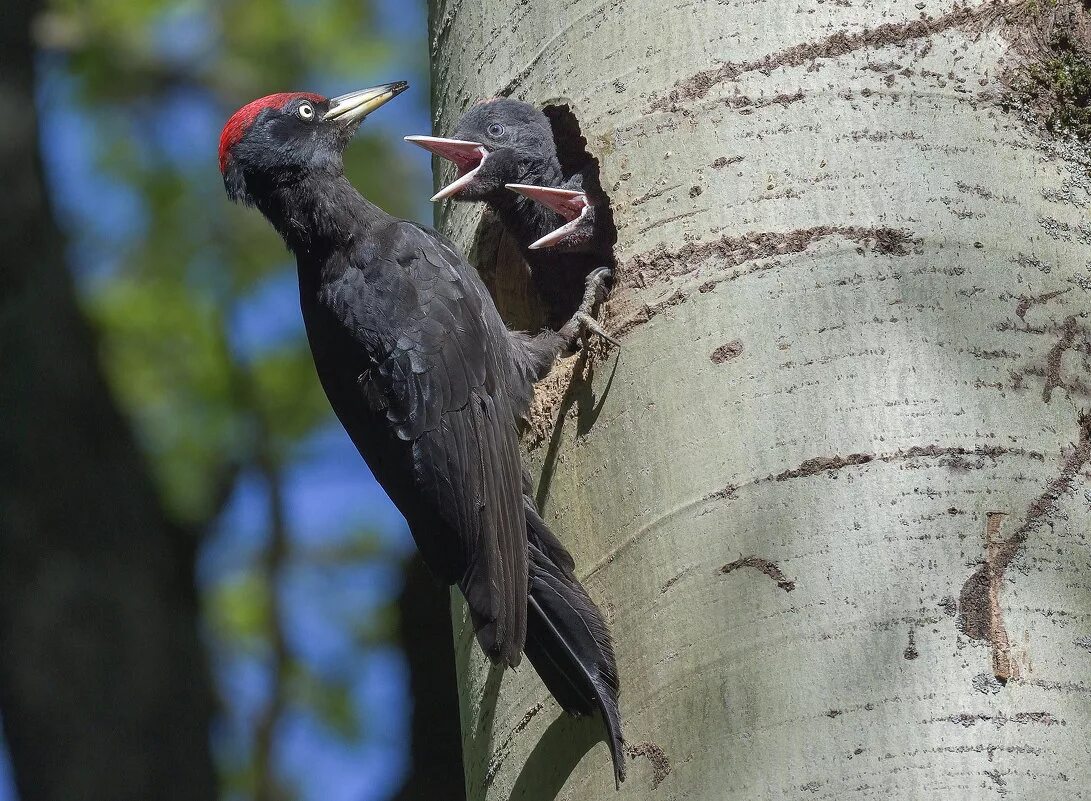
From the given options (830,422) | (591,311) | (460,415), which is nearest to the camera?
(830,422)

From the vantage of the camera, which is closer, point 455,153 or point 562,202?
A: point 455,153

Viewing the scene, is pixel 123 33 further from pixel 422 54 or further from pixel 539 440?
pixel 539 440

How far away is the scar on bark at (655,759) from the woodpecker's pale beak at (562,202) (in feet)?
5.92

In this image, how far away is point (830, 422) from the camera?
6.98ft

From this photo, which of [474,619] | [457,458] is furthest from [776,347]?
[457,458]

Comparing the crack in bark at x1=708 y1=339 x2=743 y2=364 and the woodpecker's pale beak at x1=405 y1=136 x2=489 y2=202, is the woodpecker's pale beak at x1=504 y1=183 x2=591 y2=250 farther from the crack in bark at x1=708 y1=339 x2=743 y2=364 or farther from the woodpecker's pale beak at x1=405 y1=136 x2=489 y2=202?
the crack in bark at x1=708 y1=339 x2=743 y2=364

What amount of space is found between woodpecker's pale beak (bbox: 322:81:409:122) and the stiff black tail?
1784mm

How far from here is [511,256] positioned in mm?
4039

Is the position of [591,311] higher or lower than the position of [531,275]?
lower

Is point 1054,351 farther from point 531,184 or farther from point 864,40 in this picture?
point 531,184

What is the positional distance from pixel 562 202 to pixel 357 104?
805 mm

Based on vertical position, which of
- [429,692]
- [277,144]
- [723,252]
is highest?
[277,144]

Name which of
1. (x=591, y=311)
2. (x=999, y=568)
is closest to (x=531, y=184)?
(x=591, y=311)

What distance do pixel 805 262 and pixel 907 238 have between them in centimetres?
18
